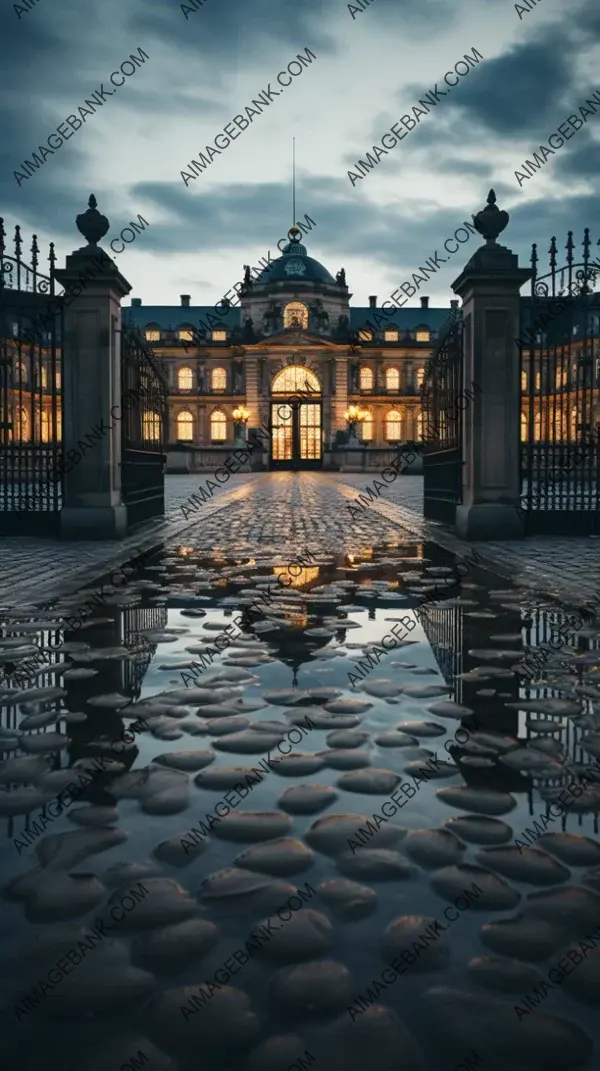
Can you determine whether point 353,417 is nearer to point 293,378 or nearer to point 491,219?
point 293,378

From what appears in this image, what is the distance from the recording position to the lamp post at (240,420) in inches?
2776

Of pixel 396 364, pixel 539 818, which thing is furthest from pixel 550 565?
pixel 396 364

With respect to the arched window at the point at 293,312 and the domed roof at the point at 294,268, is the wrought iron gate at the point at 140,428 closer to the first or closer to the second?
the arched window at the point at 293,312

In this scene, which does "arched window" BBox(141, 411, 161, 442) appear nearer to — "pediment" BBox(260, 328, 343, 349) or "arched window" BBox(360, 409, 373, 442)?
"pediment" BBox(260, 328, 343, 349)

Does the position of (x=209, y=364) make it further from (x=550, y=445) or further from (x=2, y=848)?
(x=2, y=848)

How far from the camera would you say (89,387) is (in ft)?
37.4

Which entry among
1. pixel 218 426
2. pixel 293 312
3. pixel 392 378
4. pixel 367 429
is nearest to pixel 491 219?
pixel 367 429

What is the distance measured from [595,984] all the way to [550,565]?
715 centimetres

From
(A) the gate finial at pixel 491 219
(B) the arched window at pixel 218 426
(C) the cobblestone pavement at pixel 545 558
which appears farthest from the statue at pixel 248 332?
(A) the gate finial at pixel 491 219

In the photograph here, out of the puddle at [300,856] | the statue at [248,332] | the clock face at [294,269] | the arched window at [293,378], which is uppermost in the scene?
the clock face at [294,269]

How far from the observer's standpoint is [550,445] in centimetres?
1197

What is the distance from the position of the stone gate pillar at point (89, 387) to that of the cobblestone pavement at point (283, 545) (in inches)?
18.6

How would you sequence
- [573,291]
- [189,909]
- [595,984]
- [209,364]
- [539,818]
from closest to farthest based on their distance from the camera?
[595,984]
[189,909]
[539,818]
[573,291]
[209,364]

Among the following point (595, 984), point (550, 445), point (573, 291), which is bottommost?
point (595, 984)
